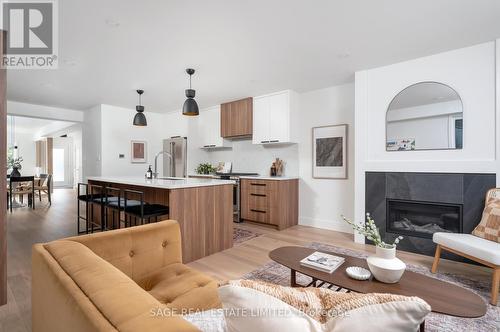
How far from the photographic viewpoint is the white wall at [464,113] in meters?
2.74

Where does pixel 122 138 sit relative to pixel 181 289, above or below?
above

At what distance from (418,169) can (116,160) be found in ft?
19.7

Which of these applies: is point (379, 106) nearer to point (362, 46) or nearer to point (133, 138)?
point (362, 46)

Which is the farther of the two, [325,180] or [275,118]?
[275,118]

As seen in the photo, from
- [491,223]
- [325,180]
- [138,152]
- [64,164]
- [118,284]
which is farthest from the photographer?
[64,164]

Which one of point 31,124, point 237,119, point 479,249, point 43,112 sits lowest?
point 479,249

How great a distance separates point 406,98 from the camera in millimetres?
3242

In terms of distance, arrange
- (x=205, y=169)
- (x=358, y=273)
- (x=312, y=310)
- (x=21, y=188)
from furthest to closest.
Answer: (x=21, y=188), (x=205, y=169), (x=358, y=273), (x=312, y=310)

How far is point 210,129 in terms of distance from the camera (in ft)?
18.9

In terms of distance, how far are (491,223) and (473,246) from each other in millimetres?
448

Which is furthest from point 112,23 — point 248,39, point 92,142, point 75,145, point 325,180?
point 75,145

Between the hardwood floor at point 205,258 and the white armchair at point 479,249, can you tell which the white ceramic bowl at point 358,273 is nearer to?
the hardwood floor at point 205,258

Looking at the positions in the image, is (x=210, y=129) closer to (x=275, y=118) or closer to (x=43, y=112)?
(x=275, y=118)

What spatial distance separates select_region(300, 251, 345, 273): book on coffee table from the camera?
160cm
